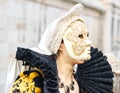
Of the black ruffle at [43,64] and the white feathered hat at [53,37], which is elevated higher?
the white feathered hat at [53,37]

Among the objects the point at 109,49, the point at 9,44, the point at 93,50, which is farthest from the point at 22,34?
the point at 109,49

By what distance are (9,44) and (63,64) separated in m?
2.59

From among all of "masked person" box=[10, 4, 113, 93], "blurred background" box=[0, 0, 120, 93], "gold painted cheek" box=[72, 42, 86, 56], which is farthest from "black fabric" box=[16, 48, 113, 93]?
"blurred background" box=[0, 0, 120, 93]

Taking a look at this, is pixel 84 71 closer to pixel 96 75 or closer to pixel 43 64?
pixel 96 75

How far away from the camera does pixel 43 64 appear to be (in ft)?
6.12

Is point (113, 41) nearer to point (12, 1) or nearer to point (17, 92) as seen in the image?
point (12, 1)

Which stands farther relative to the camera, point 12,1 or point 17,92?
point 12,1

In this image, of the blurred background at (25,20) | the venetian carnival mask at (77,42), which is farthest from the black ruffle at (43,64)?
the blurred background at (25,20)

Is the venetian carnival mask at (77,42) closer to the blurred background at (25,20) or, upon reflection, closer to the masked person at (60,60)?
the masked person at (60,60)

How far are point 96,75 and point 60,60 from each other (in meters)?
0.22

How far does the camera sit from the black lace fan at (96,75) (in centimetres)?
204

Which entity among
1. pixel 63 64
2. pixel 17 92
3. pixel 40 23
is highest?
pixel 40 23

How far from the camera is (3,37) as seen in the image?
436cm

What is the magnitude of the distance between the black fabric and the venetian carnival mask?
0.31 feet
